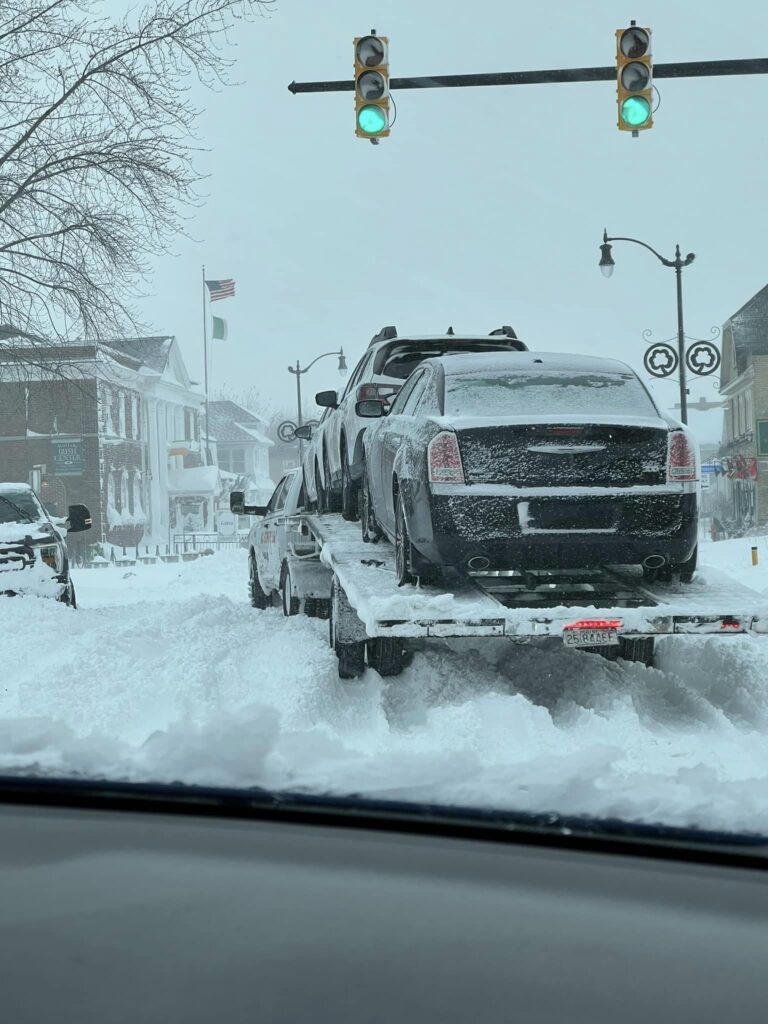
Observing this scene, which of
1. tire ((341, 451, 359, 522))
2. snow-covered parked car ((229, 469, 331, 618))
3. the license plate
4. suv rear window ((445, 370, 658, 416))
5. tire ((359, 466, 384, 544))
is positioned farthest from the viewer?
snow-covered parked car ((229, 469, 331, 618))

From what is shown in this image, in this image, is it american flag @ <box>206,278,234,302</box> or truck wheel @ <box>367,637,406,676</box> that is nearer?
truck wheel @ <box>367,637,406,676</box>

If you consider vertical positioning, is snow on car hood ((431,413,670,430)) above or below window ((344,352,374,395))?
below

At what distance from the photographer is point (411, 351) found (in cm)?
1122

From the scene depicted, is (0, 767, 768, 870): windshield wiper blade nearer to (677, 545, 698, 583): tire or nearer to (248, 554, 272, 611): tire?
(677, 545, 698, 583): tire

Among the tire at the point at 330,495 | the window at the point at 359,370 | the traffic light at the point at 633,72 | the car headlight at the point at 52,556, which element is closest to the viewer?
the window at the point at 359,370

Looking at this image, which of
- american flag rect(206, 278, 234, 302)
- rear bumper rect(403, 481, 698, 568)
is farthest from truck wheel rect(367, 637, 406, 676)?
american flag rect(206, 278, 234, 302)

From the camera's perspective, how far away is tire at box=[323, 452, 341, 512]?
1198 centimetres

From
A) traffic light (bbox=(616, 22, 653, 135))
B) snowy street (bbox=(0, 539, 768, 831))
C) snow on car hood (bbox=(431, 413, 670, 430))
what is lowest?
snowy street (bbox=(0, 539, 768, 831))

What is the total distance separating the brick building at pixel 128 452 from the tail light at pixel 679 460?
31.9 metres

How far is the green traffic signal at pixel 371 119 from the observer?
527 inches

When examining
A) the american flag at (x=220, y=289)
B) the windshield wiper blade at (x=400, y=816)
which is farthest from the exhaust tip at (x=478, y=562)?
the american flag at (x=220, y=289)

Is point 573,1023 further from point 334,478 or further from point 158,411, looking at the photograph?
point 158,411

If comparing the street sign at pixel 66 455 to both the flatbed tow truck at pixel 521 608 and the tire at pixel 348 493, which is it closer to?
the tire at pixel 348 493

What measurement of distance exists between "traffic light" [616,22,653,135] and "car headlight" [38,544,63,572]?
847cm
